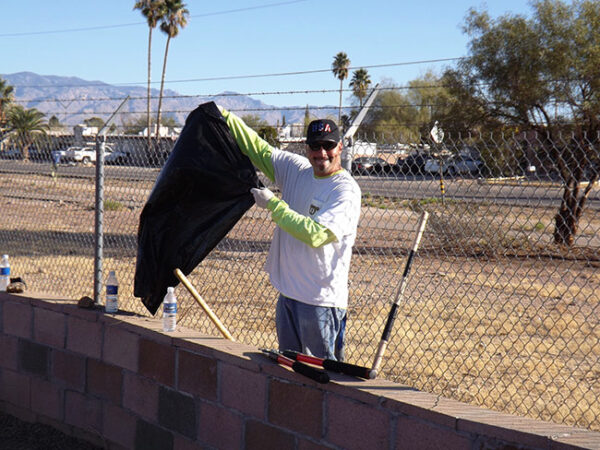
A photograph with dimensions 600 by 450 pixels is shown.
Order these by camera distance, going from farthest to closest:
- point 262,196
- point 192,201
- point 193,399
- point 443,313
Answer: point 443,313 → point 192,201 → point 193,399 → point 262,196

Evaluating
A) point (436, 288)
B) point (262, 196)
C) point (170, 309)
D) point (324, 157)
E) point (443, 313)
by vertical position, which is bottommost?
point (443, 313)

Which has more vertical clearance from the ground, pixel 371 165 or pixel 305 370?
pixel 371 165

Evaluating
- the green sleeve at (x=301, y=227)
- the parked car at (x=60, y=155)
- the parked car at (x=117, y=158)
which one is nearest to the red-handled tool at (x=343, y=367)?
the green sleeve at (x=301, y=227)

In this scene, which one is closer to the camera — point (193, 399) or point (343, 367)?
point (343, 367)

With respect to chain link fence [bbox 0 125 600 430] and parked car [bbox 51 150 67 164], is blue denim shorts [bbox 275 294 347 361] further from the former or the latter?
parked car [bbox 51 150 67 164]

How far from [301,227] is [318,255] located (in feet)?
1.17

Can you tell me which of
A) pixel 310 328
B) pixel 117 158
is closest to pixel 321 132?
pixel 310 328

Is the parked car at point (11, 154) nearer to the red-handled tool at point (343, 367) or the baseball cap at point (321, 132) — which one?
the baseball cap at point (321, 132)

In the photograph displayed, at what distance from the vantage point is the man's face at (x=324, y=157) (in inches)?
142

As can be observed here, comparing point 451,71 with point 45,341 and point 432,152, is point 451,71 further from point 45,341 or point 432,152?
point 45,341

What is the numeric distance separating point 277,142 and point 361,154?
947 millimetres

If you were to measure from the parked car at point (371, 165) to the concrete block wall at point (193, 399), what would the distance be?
1.96 m

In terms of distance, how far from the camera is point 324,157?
361 centimetres

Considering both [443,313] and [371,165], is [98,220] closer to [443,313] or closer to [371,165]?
[371,165]
